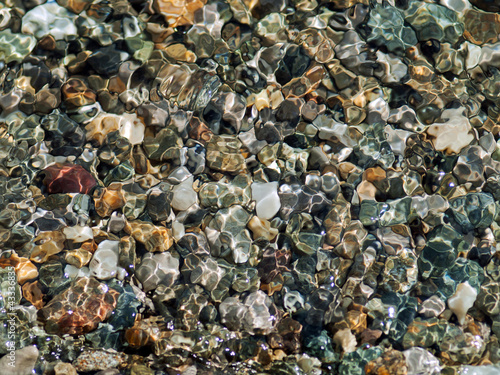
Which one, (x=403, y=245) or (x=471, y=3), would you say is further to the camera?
(x=471, y=3)

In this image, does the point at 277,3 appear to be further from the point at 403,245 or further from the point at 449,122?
the point at 403,245

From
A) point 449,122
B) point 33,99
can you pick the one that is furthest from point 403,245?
point 33,99

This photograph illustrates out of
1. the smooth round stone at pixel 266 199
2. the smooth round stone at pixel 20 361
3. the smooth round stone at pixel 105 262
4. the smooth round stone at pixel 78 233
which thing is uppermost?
the smooth round stone at pixel 266 199

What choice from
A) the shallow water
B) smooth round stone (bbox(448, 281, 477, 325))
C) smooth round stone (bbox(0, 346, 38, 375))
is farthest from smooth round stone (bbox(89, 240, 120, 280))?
smooth round stone (bbox(448, 281, 477, 325))

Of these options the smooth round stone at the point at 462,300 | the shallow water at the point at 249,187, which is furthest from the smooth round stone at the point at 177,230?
the smooth round stone at the point at 462,300

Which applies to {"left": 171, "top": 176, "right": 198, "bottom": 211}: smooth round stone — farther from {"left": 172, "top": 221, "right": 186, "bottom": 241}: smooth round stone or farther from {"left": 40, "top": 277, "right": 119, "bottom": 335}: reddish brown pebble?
{"left": 40, "top": 277, "right": 119, "bottom": 335}: reddish brown pebble

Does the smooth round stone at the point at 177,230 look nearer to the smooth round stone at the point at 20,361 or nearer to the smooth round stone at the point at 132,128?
the smooth round stone at the point at 132,128
